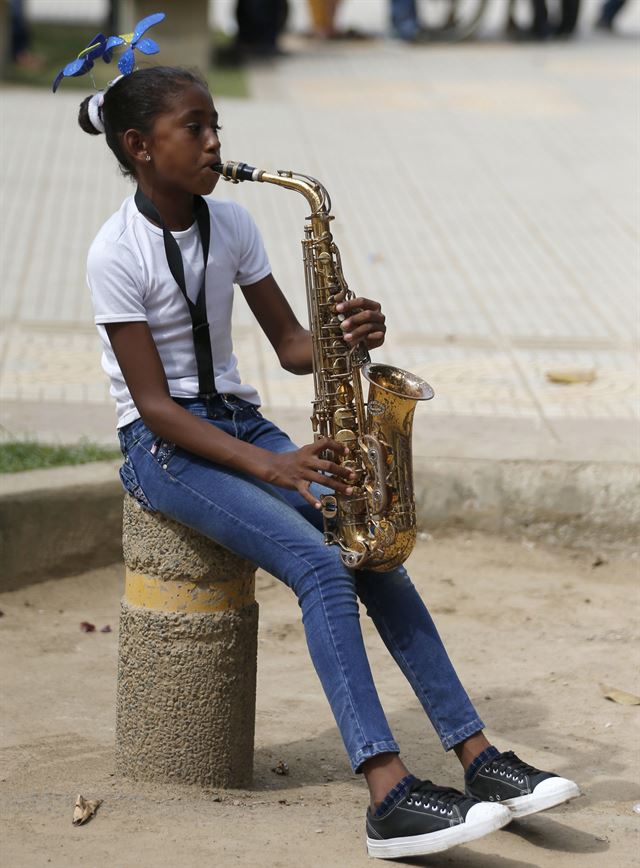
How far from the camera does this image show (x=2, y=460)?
225 inches

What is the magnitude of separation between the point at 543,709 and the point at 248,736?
45.4 inches

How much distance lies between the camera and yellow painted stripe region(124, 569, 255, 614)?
12.8 ft

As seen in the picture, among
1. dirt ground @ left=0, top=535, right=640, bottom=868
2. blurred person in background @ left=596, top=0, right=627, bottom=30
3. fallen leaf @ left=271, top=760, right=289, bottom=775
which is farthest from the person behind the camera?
blurred person in background @ left=596, top=0, right=627, bottom=30

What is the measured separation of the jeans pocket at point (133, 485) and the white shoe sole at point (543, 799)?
1186 mm

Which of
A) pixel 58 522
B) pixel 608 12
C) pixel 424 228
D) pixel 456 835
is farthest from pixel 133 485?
pixel 608 12

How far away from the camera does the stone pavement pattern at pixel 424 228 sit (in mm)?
7121

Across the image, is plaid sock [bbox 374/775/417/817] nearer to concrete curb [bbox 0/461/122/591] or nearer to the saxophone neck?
the saxophone neck

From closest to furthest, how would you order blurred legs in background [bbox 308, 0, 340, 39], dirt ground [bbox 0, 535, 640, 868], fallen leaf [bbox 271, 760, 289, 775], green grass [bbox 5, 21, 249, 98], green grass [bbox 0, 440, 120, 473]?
1. dirt ground [bbox 0, 535, 640, 868]
2. fallen leaf [bbox 271, 760, 289, 775]
3. green grass [bbox 0, 440, 120, 473]
4. green grass [bbox 5, 21, 249, 98]
5. blurred legs in background [bbox 308, 0, 340, 39]

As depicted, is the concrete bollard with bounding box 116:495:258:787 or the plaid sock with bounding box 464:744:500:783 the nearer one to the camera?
the plaid sock with bounding box 464:744:500:783

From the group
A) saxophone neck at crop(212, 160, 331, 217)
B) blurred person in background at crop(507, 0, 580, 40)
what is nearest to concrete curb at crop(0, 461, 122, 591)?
saxophone neck at crop(212, 160, 331, 217)

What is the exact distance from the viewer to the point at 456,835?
3451mm

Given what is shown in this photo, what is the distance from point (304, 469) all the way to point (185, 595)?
1.70ft

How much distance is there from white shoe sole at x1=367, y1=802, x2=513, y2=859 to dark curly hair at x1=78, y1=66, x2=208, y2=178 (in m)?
1.91

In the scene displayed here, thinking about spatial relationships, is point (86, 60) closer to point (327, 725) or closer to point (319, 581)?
point (319, 581)
